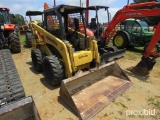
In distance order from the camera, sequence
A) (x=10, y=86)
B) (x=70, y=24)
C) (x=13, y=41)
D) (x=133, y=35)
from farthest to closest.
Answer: (x=133, y=35), (x=13, y=41), (x=70, y=24), (x=10, y=86)

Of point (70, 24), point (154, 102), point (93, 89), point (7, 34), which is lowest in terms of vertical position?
point (154, 102)

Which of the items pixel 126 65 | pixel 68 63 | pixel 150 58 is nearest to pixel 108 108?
pixel 68 63

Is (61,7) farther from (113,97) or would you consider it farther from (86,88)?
(113,97)

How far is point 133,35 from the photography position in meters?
9.42

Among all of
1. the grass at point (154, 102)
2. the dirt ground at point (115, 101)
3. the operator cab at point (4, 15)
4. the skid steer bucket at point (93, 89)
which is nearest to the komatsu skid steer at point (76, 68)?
the skid steer bucket at point (93, 89)

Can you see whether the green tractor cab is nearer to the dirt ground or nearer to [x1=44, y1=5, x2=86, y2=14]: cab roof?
the dirt ground

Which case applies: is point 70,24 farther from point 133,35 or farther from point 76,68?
point 133,35

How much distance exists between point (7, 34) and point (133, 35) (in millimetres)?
6714

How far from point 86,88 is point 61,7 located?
223 cm

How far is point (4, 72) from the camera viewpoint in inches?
135

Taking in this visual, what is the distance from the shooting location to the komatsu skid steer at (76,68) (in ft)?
11.9

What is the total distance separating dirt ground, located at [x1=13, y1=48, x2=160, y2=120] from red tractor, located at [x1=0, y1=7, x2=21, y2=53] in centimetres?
269

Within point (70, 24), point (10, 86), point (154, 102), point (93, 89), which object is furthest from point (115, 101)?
point (70, 24)

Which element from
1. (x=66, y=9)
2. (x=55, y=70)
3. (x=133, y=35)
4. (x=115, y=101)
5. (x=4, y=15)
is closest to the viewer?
A: (x=115, y=101)
